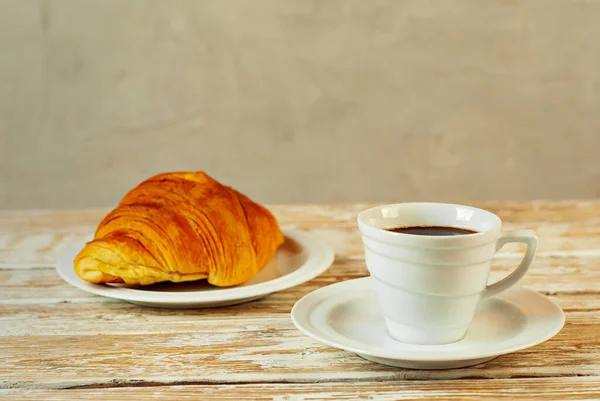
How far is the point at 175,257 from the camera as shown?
31.4 inches

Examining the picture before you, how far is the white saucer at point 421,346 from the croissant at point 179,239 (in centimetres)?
15

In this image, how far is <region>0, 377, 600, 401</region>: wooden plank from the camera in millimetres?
542

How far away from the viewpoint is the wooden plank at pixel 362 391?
1.78 ft

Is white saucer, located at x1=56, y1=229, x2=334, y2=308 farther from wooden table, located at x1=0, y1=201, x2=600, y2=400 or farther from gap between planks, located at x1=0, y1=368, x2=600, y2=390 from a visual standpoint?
gap between planks, located at x1=0, y1=368, x2=600, y2=390

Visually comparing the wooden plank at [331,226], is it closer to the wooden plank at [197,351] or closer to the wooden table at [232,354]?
the wooden table at [232,354]

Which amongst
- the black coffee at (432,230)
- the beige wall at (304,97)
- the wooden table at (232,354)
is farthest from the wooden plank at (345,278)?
the beige wall at (304,97)

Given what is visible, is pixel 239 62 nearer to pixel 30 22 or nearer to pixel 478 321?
pixel 30 22

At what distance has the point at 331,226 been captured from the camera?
1222mm

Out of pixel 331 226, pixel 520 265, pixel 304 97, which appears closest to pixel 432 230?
pixel 520 265

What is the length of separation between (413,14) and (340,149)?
52 cm

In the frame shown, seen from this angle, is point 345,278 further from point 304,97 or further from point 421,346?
point 304,97

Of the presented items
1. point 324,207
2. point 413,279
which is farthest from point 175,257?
point 324,207

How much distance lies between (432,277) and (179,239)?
1.09 ft

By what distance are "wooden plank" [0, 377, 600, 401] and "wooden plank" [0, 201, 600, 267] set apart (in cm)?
45
